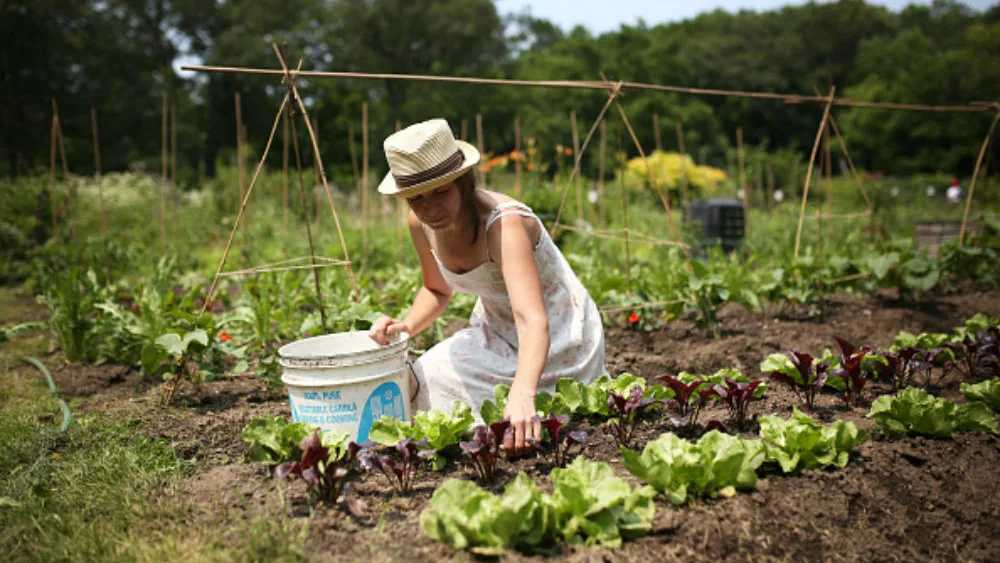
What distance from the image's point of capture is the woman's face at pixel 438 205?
2.37 meters

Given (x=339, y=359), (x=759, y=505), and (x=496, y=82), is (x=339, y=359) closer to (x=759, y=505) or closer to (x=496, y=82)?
(x=759, y=505)

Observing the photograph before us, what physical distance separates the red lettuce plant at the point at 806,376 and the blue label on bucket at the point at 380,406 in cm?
148

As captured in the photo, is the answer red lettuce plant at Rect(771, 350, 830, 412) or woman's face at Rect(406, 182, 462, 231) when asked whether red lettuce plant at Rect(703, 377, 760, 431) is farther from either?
woman's face at Rect(406, 182, 462, 231)

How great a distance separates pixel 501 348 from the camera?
9.60ft

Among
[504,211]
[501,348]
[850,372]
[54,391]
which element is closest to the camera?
[504,211]

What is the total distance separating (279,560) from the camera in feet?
5.53

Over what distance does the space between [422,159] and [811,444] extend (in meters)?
1.53

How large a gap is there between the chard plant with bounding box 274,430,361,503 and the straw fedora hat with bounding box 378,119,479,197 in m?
0.83

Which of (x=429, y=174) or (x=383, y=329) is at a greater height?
(x=429, y=174)

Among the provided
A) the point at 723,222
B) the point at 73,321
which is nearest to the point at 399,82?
the point at 723,222

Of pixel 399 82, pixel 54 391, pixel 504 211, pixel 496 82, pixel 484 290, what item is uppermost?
pixel 399 82

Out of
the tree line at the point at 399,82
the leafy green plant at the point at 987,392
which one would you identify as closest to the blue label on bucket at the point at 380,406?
the leafy green plant at the point at 987,392

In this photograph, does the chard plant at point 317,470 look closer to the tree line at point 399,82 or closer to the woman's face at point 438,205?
the woman's face at point 438,205

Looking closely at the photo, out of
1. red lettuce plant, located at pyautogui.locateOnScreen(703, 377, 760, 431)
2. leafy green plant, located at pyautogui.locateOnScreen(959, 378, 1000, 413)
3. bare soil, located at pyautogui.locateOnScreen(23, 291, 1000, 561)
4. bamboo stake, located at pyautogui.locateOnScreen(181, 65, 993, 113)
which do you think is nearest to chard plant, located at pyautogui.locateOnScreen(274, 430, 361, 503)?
bare soil, located at pyautogui.locateOnScreen(23, 291, 1000, 561)
